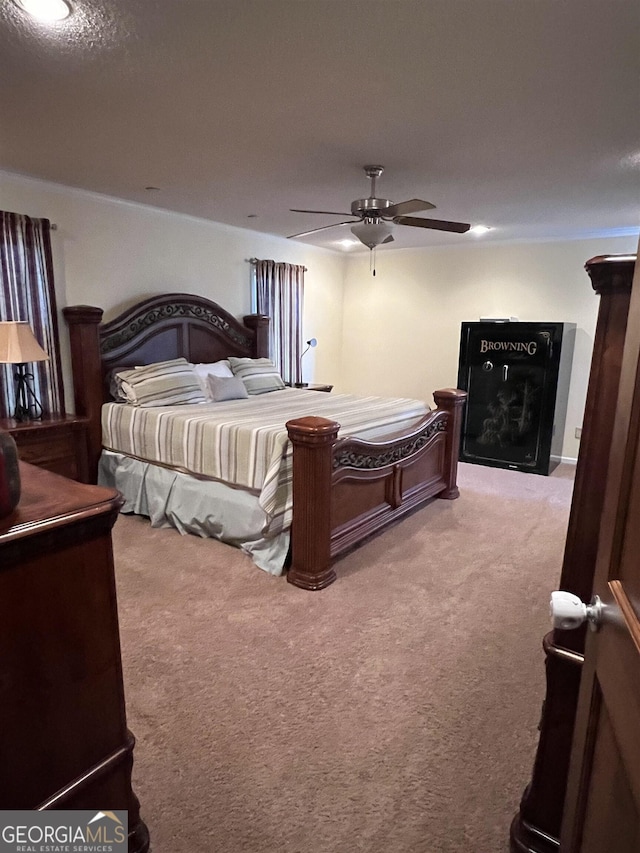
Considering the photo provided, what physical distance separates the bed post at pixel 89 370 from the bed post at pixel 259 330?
1.65 meters

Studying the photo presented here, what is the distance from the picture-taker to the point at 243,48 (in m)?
1.75

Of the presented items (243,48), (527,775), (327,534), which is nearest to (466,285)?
(327,534)

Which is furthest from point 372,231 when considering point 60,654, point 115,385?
point 60,654

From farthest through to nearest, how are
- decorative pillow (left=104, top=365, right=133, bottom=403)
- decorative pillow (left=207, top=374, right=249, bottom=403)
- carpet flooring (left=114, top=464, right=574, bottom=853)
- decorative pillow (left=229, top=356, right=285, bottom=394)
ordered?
decorative pillow (left=229, top=356, right=285, bottom=394) < decorative pillow (left=207, top=374, right=249, bottom=403) < decorative pillow (left=104, top=365, right=133, bottom=403) < carpet flooring (left=114, top=464, right=574, bottom=853)

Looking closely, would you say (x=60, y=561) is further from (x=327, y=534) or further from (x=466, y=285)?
(x=466, y=285)

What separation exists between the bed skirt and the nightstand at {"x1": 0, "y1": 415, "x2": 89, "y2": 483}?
0.22 metres

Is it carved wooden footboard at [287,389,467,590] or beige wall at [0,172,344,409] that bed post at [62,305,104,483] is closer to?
beige wall at [0,172,344,409]

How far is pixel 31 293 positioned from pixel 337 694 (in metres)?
3.18

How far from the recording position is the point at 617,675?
0.74 meters

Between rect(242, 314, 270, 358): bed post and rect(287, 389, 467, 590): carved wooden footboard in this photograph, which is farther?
rect(242, 314, 270, 358): bed post

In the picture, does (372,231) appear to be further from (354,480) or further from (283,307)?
(283,307)

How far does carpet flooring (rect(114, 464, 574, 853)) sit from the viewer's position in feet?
4.85

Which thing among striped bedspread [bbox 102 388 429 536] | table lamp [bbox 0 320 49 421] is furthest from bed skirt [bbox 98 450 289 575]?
table lamp [bbox 0 320 49 421]

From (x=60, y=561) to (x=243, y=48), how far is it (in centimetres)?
174
